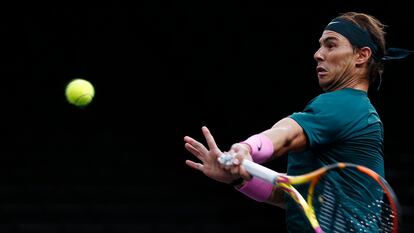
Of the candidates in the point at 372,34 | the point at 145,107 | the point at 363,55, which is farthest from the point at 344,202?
the point at 145,107

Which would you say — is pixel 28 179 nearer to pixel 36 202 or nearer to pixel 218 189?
pixel 36 202

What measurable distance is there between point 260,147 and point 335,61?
2.55 feet

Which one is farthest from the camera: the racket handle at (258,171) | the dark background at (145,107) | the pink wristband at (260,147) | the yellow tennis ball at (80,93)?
the dark background at (145,107)

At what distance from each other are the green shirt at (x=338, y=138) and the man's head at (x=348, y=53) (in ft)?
0.40

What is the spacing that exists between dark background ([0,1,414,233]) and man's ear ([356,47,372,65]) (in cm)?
468

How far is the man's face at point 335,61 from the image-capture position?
13.2 feet

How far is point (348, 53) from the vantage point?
4.04m

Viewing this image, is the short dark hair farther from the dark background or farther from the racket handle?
the dark background

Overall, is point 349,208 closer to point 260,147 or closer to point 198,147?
point 260,147

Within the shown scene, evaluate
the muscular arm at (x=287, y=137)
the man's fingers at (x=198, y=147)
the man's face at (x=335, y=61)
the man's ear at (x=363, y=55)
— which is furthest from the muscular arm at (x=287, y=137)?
the man's ear at (x=363, y=55)

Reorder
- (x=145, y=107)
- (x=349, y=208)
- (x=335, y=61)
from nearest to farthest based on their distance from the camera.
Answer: (x=349, y=208), (x=335, y=61), (x=145, y=107)

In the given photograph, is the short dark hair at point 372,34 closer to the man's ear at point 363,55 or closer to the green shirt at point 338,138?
the man's ear at point 363,55

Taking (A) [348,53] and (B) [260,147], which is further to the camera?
(A) [348,53]

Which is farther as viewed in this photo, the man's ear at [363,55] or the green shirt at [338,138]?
the man's ear at [363,55]
